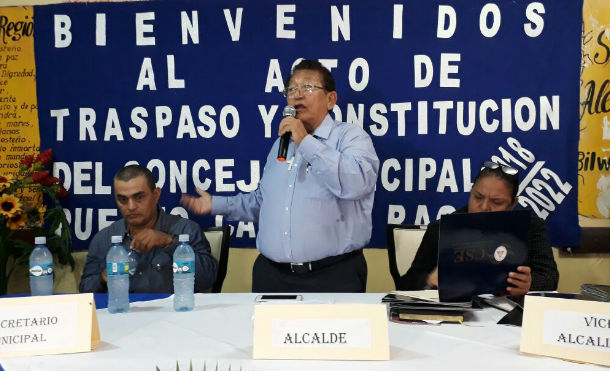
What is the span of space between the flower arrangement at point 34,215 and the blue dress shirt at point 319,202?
1251mm

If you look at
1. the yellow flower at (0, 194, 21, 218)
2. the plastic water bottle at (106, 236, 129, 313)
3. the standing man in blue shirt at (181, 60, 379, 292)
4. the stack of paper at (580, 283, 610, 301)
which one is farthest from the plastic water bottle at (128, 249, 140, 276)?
the stack of paper at (580, 283, 610, 301)

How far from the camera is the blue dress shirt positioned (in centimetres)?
219

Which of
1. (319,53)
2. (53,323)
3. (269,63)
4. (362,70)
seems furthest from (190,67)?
(53,323)

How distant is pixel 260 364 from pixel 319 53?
202 centimetres

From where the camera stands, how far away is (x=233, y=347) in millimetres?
1271

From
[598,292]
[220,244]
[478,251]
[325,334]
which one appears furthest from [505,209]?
[220,244]

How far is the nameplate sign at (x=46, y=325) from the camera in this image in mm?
1212

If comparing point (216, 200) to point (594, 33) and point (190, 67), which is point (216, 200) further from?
point (594, 33)

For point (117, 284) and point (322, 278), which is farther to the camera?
point (322, 278)

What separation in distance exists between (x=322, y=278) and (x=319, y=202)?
317mm

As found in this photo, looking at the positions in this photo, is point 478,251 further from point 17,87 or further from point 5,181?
point 17,87

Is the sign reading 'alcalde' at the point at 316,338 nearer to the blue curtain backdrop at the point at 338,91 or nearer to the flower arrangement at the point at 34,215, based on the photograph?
the blue curtain backdrop at the point at 338,91

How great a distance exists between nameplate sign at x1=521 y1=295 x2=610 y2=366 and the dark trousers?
1109mm

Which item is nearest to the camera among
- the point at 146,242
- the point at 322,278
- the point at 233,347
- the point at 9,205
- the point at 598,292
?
the point at 233,347
